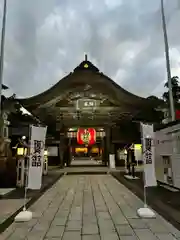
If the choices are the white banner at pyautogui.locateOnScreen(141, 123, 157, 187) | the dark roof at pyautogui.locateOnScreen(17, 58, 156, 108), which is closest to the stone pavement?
the white banner at pyautogui.locateOnScreen(141, 123, 157, 187)

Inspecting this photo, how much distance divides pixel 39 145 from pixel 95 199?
2722mm

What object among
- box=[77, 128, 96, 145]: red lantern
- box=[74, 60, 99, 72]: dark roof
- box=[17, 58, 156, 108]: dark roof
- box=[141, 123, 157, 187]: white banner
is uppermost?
box=[74, 60, 99, 72]: dark roof

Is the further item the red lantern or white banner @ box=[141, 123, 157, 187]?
the red lantern

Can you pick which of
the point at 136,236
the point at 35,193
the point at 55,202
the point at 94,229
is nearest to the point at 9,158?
the point at 35,193

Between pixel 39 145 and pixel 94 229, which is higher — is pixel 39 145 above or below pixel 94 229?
above

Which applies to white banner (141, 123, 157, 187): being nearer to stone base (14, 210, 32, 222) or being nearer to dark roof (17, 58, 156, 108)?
stone base (14, 210, 32, 222)

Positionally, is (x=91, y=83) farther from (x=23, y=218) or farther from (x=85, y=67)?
(x=23, y=218)

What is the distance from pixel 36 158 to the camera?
6273 mm

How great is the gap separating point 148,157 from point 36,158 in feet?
9.22

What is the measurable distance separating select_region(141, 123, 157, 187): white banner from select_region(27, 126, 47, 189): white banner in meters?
2.58

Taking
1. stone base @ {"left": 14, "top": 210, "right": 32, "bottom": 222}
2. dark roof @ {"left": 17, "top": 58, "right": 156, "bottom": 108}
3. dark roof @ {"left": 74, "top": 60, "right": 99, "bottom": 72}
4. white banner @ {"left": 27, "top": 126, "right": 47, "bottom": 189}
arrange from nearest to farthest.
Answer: stone base @ {"left": 14, "top": 210, "right": 32, "bottom": 222}, white banner @ {"left": 27, "top": 126, "right": 47, "bottom": 189}, dark roof @ {"left": 17, "top": 58, "right": 156, "bottom": 108}, dark roof @ {"left": 74, "top": 60, "right": 99, "bottom": 72}

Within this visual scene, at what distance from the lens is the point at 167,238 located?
4039mm

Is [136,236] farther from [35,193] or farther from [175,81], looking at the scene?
[175,81]

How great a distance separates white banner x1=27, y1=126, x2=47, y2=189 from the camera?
Answer: 611cm
